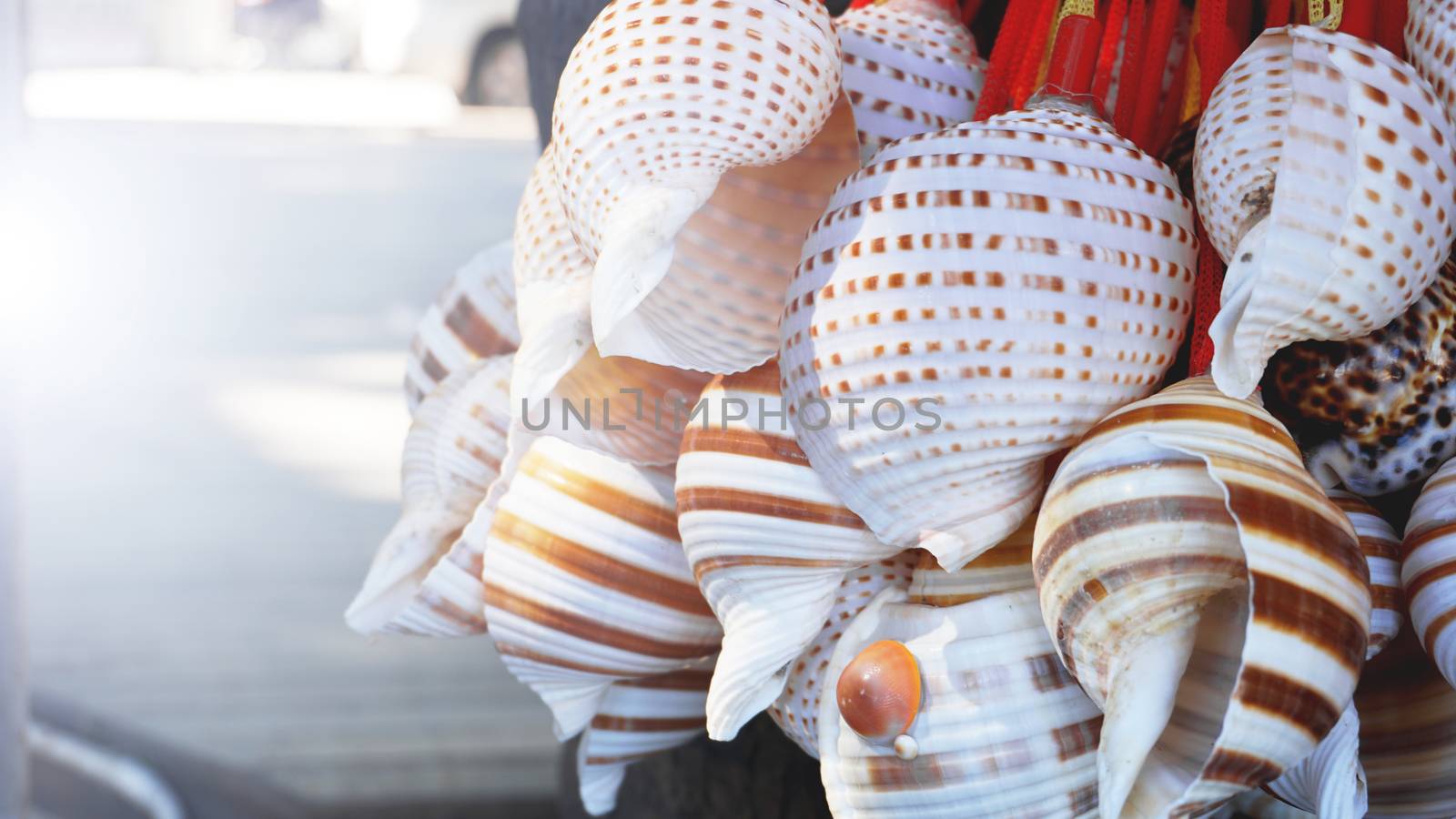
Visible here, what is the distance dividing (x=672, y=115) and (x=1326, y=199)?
0.17m

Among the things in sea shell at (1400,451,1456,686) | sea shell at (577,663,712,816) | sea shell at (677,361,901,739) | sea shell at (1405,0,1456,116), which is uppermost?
sea shell at (1405,0,1456,116)

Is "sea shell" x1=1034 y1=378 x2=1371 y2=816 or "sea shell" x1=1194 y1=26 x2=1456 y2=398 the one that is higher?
"sea shell" x1=1194 y1=26 x2=1456 y2=398

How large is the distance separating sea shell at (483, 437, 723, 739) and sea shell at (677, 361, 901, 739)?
52 millimetres

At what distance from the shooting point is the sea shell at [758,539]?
1.18 feet

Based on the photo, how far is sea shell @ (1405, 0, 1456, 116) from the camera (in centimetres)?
32

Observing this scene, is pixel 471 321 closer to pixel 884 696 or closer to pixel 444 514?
pixel 444 514

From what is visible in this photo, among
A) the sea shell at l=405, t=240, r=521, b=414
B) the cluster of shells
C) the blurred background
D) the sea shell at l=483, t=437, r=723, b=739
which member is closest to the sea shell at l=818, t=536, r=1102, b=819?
the cluster of shells

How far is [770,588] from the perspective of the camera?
0.37 m

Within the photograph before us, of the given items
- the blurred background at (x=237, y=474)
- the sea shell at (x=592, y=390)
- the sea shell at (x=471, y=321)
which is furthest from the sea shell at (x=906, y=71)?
the blurred background at (x=237, y=474)

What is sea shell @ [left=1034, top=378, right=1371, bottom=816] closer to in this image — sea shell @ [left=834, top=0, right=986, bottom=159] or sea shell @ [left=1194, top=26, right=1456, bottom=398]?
sea shell @ [left=1194, top=26, right=1456, bottom=398]

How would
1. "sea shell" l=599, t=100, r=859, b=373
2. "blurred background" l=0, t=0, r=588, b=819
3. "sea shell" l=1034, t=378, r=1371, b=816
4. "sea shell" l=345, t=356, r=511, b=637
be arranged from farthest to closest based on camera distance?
"blurred background" l=0, t=0, r=588, b=819
"sea shell" l=345, t=356, r=511, b=637
"sea shell" l=599, t=100, r=859, b=373
"sea shell" l=1034, t=378, r=1371, b=816

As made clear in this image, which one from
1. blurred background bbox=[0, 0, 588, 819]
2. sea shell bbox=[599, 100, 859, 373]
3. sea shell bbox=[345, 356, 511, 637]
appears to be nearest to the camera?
sea shell bbox=[599, 100, 859, 373]

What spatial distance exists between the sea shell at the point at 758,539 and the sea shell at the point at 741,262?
15mm

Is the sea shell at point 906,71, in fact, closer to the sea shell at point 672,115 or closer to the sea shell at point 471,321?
the sea shell at point 672,115
